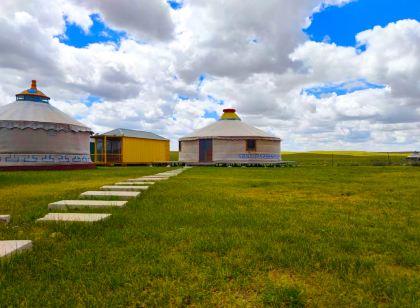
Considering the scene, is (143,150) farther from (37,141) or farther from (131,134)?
(37,141)

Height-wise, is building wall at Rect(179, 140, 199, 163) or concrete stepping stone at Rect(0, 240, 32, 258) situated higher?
building wall at Rect(179, 140, 199, 163)

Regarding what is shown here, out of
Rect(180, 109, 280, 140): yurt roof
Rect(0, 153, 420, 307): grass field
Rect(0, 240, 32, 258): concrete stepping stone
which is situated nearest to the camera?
Rect(0, 153, 420, 307): grass field

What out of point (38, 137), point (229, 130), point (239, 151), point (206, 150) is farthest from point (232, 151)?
point (38, 137)

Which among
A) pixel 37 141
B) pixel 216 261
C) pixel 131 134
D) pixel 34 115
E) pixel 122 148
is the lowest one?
pixel 216 261

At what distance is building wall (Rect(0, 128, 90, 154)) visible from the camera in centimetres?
1611

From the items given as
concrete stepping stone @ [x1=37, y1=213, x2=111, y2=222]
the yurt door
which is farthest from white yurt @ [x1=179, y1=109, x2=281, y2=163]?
concrete stepping stone @ [x1=37, y1=213, x2=111, y2=222]

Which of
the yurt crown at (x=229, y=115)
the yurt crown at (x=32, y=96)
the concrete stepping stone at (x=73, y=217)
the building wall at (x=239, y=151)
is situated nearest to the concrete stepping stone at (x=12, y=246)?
the concrete stepping stone at (x=73, y=217)

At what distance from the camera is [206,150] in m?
23.5

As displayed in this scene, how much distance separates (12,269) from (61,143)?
1709 centimetres

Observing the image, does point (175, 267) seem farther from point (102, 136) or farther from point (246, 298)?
point (102, 136)

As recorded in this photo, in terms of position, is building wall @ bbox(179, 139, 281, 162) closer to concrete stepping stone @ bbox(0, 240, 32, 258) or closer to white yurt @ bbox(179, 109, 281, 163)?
white yurt @ bbox(179, 109, 281, 163)

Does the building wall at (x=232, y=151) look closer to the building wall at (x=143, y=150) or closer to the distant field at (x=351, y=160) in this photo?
the building wall at (x=143, y=150)

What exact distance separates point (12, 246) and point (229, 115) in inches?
981

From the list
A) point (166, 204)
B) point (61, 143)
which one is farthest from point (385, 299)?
point (61, 143)
